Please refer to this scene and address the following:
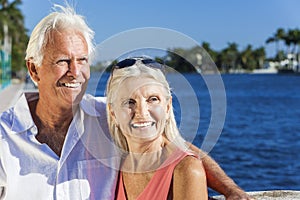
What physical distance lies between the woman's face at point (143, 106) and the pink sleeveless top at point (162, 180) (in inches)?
3.8


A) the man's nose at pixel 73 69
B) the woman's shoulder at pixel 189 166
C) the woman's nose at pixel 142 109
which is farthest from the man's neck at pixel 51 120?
the woman's shoulder at pixel 189 166

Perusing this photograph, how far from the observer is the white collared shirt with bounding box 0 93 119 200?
198 cm

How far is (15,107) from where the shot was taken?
6.80 ft

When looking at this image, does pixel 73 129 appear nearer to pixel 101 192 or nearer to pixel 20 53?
pixel 101 192

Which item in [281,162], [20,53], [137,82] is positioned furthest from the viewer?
[20,53]

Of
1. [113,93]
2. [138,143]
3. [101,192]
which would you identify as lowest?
[101,192]

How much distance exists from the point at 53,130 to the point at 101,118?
0.64 ft

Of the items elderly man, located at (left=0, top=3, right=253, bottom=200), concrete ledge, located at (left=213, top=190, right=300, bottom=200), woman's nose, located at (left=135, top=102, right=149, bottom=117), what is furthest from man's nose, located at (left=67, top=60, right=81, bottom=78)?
concrete ledge, located at (left=213, top=190, right=300, bottom=200)

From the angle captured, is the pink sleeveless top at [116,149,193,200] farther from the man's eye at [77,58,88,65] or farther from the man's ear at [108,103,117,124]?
the man's eye at [77,58,88,65]

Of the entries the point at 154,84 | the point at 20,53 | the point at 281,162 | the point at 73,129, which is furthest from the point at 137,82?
the point at 20,53

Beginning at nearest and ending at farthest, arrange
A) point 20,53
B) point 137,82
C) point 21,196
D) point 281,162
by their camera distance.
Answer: point 137,82 < point 21,196 < point 281,162 < point 20,53

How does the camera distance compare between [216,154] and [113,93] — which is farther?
[216,154]

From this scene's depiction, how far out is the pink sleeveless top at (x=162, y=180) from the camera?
72.0 inches

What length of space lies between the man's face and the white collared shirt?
15 cm
